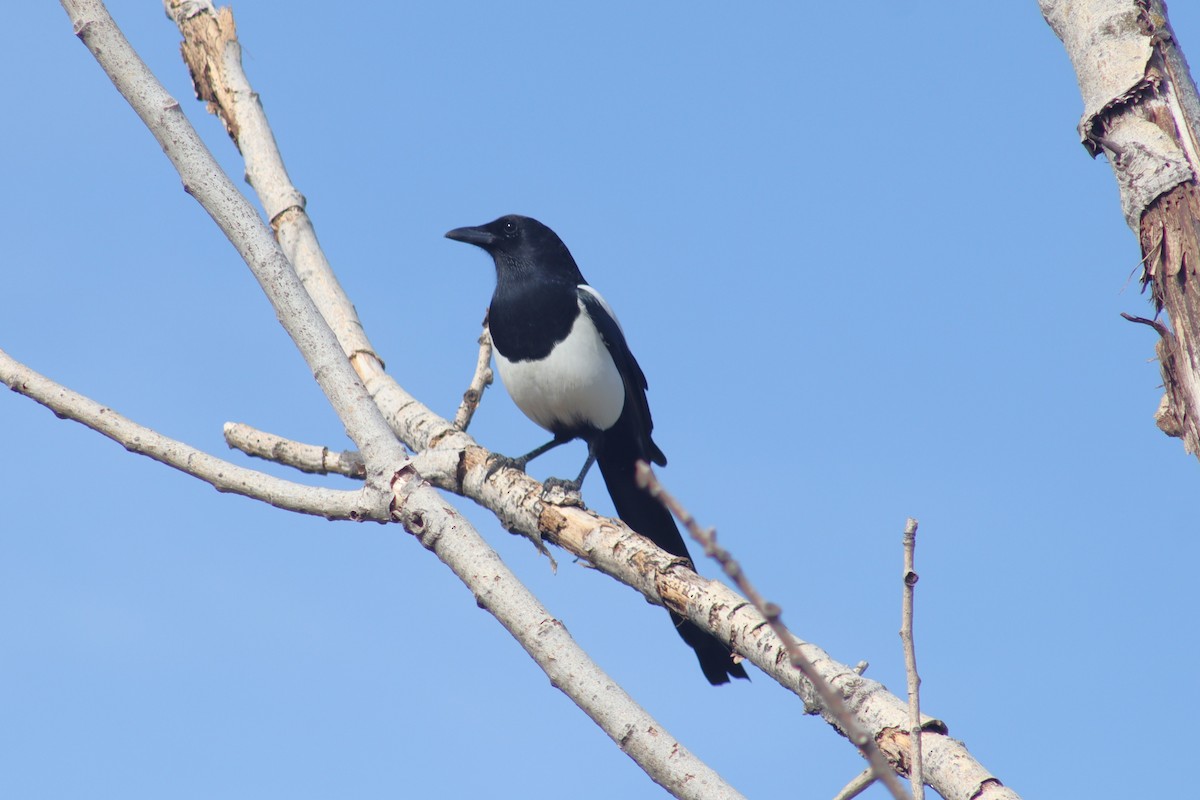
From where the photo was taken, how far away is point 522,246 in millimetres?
5484

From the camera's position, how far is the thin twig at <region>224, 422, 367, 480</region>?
4.07 metres

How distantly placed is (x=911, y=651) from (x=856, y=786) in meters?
0.84

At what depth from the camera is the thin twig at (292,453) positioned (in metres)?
4.07

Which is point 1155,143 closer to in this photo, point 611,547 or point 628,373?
point 611,547

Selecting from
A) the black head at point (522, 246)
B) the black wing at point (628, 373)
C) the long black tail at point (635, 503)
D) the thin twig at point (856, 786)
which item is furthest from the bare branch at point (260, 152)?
the thin twig at point (856, 786)

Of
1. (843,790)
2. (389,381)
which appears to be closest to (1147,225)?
(843,790)

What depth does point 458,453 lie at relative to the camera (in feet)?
13.3

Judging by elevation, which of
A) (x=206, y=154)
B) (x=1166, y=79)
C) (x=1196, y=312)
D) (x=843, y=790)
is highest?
(x=206, y=154)

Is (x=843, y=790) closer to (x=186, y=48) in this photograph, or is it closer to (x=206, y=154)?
(x=206, y=154)

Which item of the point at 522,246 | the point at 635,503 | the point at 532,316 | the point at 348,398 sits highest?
the point at 522,246

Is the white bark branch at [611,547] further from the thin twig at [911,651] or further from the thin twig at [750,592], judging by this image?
the thin twig at [750,592]

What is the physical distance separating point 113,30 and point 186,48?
6.69ft

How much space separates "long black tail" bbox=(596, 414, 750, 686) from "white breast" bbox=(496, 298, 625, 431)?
14cm

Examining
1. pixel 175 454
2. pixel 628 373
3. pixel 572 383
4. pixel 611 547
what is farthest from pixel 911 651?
pixel 628 373
